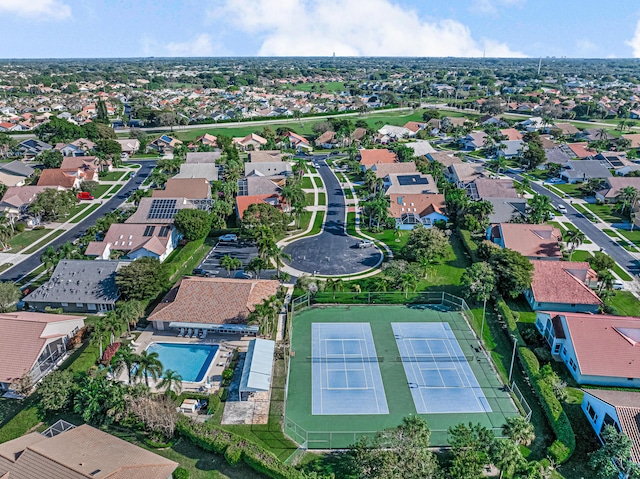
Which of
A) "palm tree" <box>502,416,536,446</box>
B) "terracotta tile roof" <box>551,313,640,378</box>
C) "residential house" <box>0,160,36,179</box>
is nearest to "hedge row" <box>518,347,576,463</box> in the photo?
"palm tree" <box>502,416,536,446</box>

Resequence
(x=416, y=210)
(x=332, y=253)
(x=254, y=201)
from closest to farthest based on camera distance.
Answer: (x=332, y=253) < (x=416, y=210) < (x=254, y=201)

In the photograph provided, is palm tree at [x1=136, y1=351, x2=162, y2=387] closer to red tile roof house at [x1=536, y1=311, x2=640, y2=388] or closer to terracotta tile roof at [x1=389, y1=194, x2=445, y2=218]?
red tile roof house at [x1=536, y1=311, x2=640, y2=388]

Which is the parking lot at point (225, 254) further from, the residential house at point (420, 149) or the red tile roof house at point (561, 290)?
the residential house at point (420, 149)

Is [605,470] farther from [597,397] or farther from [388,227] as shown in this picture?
[388,227]

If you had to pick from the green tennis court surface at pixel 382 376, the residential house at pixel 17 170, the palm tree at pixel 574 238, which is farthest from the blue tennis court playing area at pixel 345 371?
the residential house at pixel 17 170

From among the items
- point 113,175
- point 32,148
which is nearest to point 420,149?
point 113,175

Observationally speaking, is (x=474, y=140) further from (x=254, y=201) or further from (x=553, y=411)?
(x=553, y=411)

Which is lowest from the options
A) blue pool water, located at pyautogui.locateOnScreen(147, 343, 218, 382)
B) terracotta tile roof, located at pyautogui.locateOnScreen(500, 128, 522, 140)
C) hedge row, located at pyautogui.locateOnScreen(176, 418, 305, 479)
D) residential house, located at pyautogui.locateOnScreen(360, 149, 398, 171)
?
blue pool water, located at pyautogui.locateOnScreen(147, 343, 218, 382)
